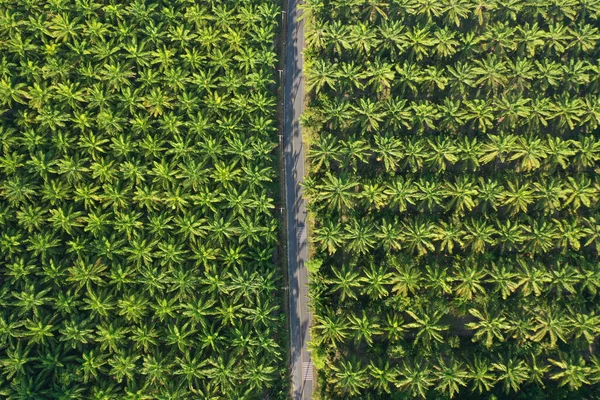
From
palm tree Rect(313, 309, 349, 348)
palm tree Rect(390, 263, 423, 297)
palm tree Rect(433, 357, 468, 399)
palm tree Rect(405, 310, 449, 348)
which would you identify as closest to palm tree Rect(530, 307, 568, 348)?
palm tree Rect(433, 357, 468, 399)

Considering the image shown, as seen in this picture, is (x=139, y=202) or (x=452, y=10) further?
(x=452, y=10)

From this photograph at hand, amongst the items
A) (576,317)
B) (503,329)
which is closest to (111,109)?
(503,329)

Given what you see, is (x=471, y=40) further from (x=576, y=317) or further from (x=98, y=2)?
(x=98, y=2)

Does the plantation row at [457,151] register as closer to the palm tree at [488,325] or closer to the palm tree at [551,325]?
the palm tree at [551,325]

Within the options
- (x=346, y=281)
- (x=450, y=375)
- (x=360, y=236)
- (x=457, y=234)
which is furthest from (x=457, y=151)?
(x=450, y=375)

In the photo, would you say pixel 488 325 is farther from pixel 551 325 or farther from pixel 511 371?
pixel 551 325

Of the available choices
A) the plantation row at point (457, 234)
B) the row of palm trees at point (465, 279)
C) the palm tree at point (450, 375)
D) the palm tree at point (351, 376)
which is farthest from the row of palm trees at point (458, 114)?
the palm tree at point (450, 375)

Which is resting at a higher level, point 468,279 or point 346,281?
point 468,279
